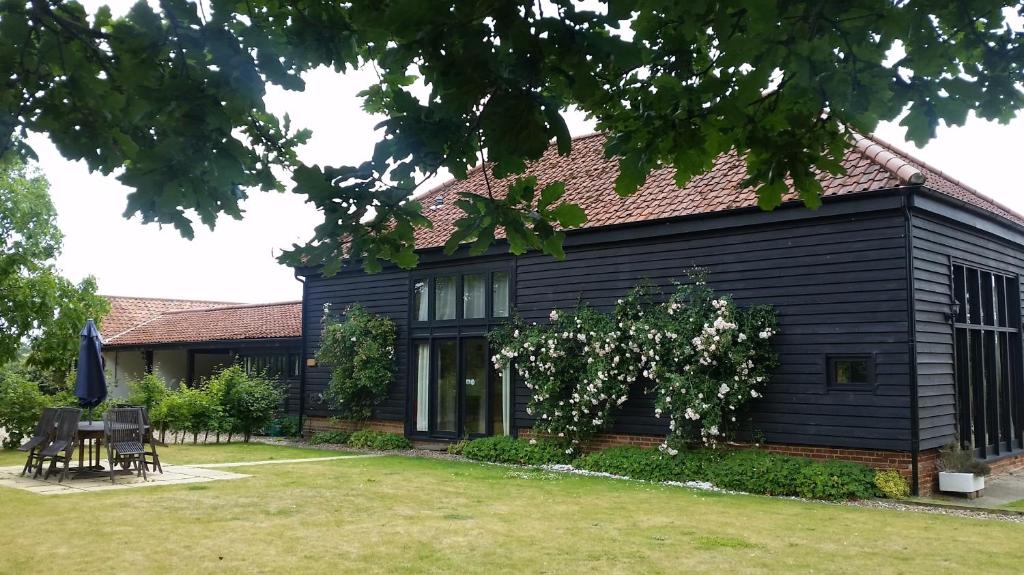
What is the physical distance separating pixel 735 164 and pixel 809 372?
3.62 m

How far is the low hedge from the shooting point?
9719 mm

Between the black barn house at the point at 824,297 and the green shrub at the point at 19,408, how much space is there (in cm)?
673

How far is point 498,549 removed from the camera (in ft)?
21.9

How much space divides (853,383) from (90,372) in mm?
10495

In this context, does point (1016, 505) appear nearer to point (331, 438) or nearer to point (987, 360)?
point (987, 360)

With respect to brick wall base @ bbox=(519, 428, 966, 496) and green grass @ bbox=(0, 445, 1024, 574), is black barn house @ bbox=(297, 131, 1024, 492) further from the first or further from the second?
green grass @ bbox=(0, 445, 1024, 574)

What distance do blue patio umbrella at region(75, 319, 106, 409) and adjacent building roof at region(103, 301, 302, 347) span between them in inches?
295

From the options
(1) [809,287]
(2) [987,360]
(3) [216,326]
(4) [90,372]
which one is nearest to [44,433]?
(4) [90,372]

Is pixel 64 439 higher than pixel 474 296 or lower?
lower

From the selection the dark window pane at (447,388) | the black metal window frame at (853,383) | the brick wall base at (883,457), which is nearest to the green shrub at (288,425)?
the dark window pane at (447,388)

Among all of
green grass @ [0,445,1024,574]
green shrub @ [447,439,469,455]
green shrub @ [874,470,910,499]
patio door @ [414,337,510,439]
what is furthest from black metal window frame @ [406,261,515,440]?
green shrub @ [874,470,910,499]

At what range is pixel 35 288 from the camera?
16094mm

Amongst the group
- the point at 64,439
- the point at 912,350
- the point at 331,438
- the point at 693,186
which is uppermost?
→ the point at 693,186

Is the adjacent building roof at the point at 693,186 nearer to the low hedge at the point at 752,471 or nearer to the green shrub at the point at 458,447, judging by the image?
the low hedge at the point at 752,471
